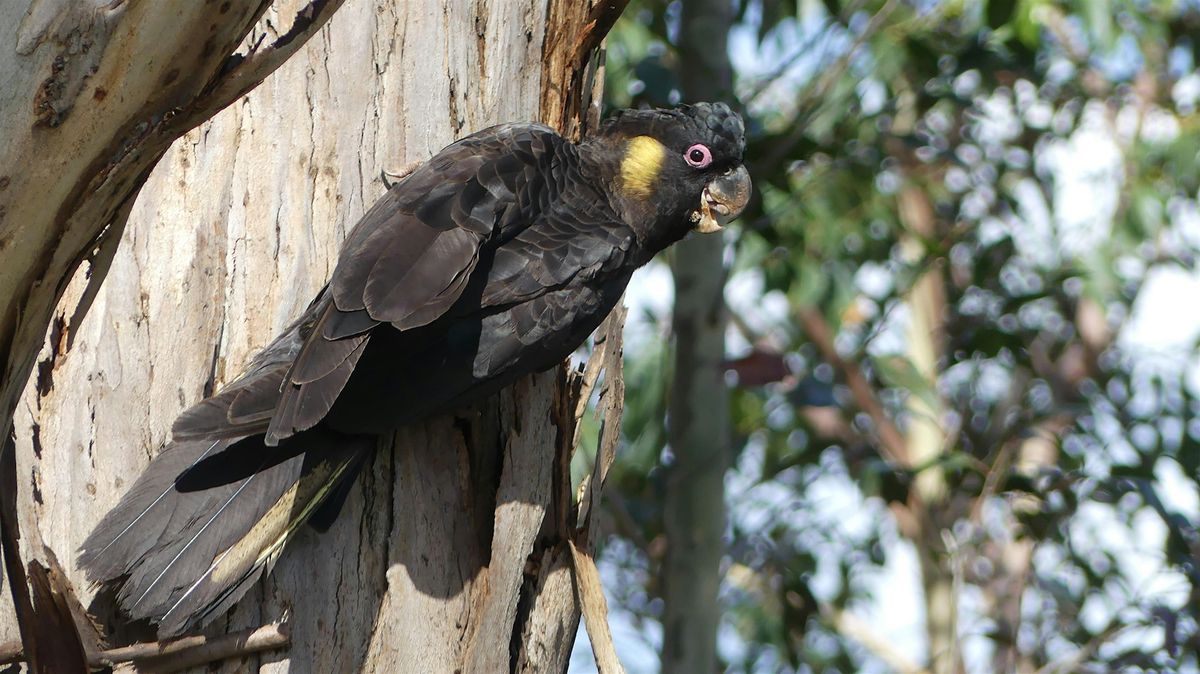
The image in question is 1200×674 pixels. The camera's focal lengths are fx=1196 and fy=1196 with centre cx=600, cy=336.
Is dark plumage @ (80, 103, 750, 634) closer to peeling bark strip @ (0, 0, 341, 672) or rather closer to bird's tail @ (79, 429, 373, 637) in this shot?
bird's tail @ (79, 429, 373, 637)

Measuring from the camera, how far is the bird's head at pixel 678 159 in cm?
236

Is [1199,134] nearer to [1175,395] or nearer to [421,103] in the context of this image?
[1175,395]

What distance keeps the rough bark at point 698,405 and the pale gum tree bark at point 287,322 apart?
150cm

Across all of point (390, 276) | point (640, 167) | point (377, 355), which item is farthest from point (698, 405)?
point (390, 276)

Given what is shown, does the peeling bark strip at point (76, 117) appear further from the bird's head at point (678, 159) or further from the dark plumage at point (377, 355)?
the bird's head at point (678, 159)

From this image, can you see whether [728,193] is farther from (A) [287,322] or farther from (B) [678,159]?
(A) [287,322]

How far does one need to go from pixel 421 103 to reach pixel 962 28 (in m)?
3.45

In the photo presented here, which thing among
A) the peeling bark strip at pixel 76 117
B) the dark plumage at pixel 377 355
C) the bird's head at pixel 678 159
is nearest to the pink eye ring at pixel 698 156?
the bird's head at pixel 678 159

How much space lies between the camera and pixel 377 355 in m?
1.87

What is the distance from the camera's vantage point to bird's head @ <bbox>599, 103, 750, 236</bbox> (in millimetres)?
2359

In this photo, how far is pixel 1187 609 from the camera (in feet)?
12.2

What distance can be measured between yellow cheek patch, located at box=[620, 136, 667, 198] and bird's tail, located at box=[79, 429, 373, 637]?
0.79 metres

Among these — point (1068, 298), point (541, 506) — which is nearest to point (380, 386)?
point (541, 506)

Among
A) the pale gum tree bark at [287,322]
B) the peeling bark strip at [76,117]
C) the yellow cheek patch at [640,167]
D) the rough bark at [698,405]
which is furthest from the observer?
the rough bark at [698,405]
